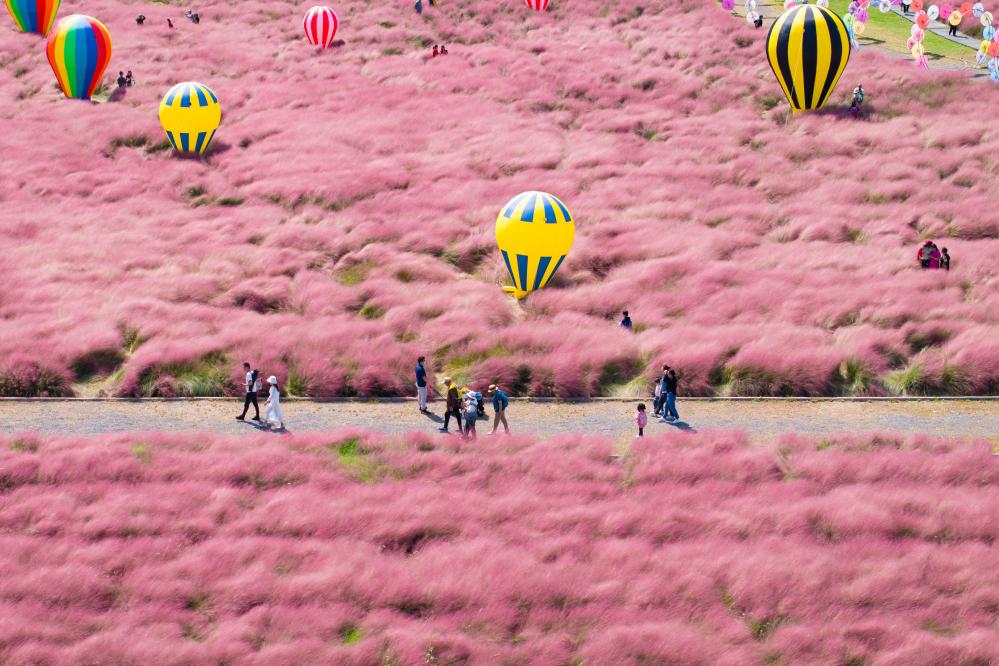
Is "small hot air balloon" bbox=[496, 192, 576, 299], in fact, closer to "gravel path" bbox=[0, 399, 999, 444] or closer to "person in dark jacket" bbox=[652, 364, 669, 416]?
"gravel path" bbox=[0, 399, 999, 444]

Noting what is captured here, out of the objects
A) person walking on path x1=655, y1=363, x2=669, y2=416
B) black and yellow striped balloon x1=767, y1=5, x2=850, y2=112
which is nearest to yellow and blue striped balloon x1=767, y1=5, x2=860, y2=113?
black and yellow striped balloon x1=767, y1=5, x2=850, y2=112

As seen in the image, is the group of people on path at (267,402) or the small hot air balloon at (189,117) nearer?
the group of people on path at (267,402)

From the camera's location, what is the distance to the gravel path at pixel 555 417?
2258 cm

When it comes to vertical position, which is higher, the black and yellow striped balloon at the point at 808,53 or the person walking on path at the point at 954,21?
the person walking on path at the point at 954,21

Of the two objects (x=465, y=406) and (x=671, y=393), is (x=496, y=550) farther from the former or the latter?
(x=671, y=393)

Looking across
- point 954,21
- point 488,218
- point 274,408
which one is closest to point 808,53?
point 488,218

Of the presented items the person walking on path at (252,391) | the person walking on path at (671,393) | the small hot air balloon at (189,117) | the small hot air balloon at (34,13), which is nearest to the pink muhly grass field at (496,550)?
Result: the person walking on path at (671,393)

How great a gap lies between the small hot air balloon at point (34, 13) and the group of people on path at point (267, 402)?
46.4 meters

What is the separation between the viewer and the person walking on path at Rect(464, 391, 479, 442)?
21.5 meters

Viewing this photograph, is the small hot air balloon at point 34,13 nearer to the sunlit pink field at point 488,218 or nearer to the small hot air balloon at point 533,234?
the sunlit pink field at point 488,218

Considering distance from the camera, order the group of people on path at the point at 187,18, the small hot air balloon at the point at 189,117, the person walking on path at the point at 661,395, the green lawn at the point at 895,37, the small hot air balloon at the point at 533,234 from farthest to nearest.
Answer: the group of people on path at the point at 187,18
the green lawn at the point at 895,37
the small hot air balloon at the point at 189,117
the small hot air balloon at the point at 533,234
the person walking on path at the point at 661,395

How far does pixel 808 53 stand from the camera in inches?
1794

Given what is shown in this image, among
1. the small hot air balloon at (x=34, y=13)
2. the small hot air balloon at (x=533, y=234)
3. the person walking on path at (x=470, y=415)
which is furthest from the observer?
the small hot air balloon at (x=34, y=13)

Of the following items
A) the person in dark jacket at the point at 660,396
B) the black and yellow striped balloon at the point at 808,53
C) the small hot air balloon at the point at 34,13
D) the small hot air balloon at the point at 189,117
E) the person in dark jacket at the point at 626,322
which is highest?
the small hot air balloon at the point at 34,13
